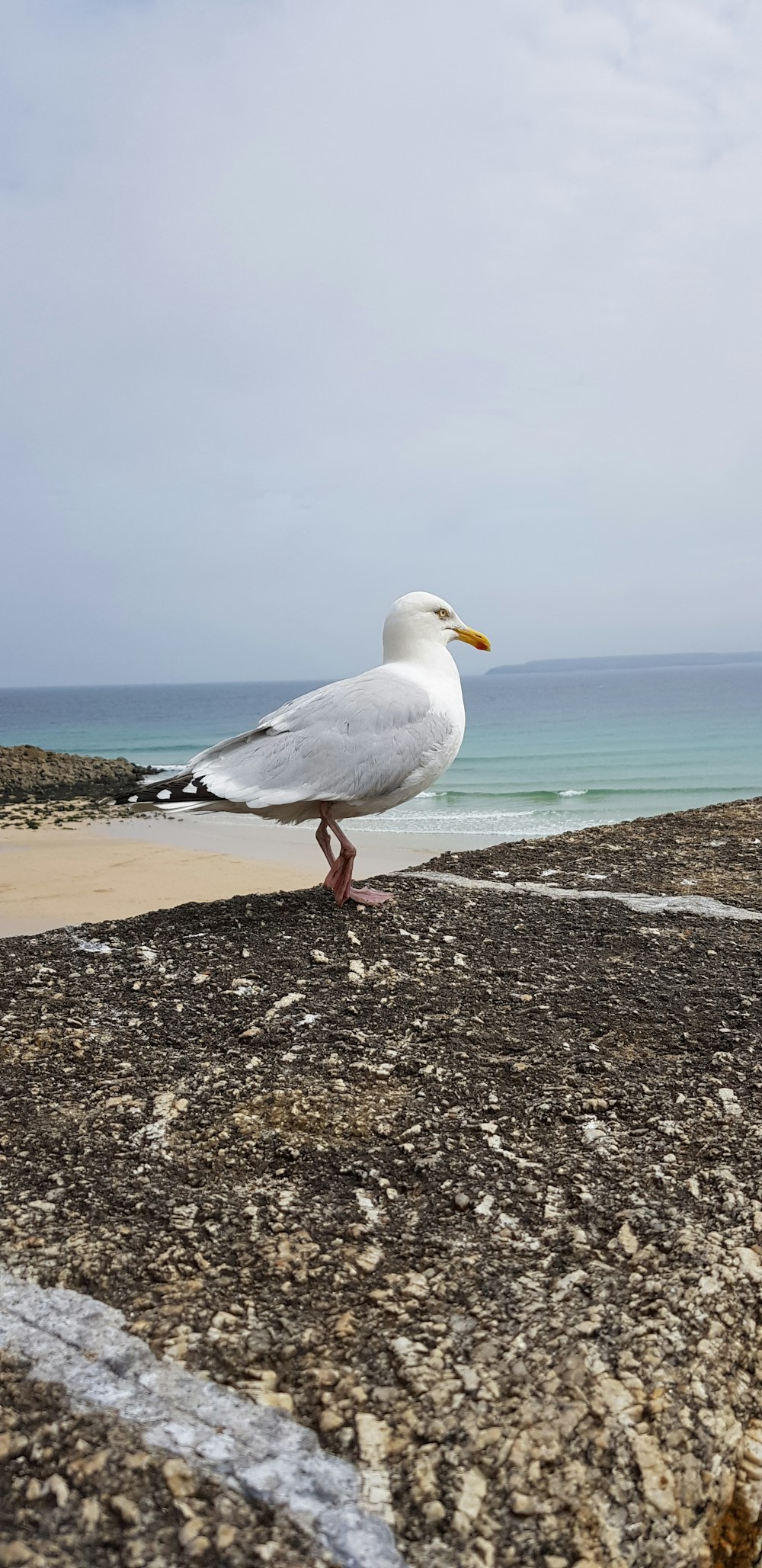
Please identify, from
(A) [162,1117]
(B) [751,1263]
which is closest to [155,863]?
(A) [162,1117]

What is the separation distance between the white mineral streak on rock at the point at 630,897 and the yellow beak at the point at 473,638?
3.64ft

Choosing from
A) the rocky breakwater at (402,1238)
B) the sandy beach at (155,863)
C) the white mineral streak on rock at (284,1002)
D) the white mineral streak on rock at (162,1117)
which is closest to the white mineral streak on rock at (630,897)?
the rocky breakwater at (402,1238)

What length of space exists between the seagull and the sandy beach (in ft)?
11.9

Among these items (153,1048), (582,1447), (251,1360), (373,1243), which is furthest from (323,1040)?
(582,1447)

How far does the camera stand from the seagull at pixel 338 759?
13.0 ft

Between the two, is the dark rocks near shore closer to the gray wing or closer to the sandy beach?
the sandy beach

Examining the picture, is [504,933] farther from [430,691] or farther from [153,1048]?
[153,1048]

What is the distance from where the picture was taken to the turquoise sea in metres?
17.5

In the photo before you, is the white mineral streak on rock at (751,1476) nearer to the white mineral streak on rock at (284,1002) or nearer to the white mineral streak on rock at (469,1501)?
the white mineral streak on rock at (469,1501)

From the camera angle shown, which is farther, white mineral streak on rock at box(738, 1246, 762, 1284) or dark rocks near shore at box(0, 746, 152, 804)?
dark rocks near shore at box(0, 746, 152, 804)

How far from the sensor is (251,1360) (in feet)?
5.31

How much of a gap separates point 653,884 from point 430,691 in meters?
1.54

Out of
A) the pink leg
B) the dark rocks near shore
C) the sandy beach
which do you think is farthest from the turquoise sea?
the pink leg

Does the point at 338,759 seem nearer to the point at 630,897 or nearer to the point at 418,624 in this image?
the point at 418,624
